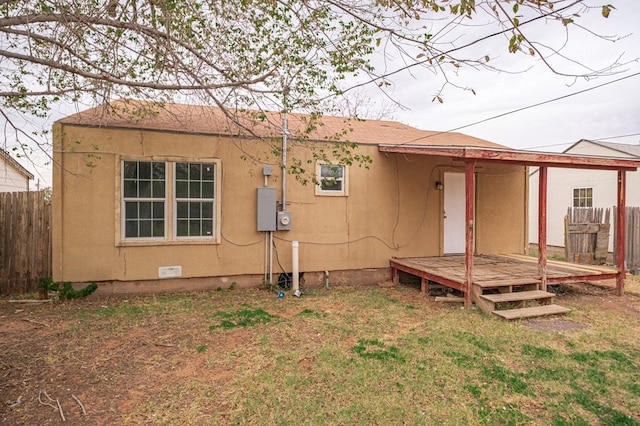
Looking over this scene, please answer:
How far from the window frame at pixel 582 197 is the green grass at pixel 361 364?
31.2 ft

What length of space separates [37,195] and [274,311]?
15.8ft

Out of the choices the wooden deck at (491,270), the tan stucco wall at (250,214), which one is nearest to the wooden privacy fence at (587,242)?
the tan stucco wall at (250,214)

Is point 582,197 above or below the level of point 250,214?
above

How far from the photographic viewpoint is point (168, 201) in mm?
6570

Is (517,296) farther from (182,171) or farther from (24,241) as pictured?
(24,241)

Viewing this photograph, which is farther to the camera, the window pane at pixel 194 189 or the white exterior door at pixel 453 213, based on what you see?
the white exterior door at pixel 453 213

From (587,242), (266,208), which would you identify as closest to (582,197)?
(587,242)

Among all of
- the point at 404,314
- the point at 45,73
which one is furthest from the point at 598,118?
the point at 45,73

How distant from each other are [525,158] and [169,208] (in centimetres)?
615

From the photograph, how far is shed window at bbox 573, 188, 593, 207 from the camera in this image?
1332cm

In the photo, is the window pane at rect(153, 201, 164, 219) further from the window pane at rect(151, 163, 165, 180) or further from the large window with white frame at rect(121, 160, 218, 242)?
the window pane at rect(151, 163, 165, 180)

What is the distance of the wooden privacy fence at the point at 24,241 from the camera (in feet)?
21.1

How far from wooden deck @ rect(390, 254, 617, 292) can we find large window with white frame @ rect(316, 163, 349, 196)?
191 cm

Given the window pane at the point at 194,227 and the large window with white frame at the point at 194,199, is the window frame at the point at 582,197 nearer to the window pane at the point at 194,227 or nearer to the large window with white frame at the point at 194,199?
the large window with white frame at the point at 194,199
